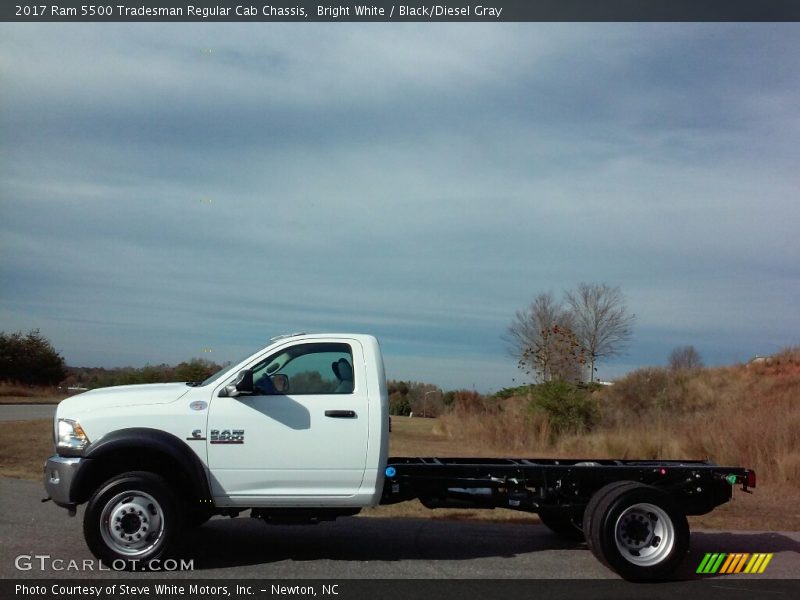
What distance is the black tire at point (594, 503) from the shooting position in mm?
8109

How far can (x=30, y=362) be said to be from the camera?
3703 centimetres

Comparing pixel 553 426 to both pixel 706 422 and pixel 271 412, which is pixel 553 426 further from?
pixel 271 412

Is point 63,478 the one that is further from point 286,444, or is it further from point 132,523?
point 286,444

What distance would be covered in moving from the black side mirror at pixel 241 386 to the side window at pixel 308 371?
0.20 meters

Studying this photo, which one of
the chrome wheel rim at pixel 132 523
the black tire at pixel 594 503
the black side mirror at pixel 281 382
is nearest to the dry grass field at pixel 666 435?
the black tire at pixel 594 503

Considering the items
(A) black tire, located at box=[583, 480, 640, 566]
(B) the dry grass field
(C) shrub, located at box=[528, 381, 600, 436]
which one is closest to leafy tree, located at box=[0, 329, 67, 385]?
(B) the dry grass field

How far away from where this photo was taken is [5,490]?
40.2ft

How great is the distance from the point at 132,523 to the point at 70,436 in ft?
3.40

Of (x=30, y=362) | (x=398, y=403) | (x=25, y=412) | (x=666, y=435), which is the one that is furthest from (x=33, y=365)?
(x=666, y=435)

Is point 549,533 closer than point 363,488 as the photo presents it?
No

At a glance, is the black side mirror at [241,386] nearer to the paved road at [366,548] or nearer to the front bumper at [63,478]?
the front bumper at [63,478]

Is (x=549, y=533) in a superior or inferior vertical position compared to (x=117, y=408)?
inferior
